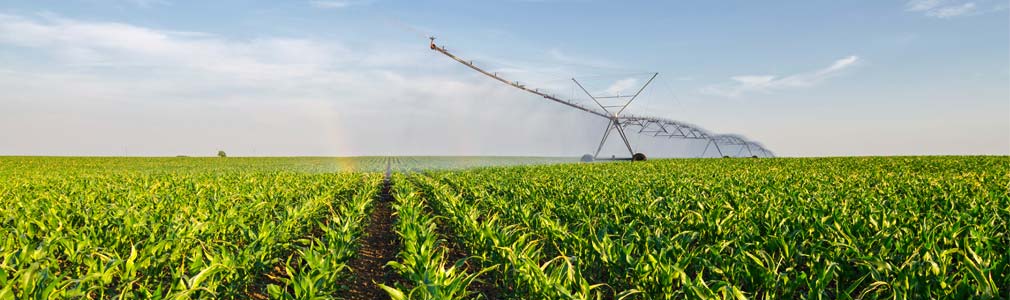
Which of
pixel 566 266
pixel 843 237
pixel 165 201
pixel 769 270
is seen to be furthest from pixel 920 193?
pixel 165 201

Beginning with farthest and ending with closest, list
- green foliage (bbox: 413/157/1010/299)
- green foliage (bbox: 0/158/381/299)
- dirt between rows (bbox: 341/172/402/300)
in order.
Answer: dirt between rows (bbox: 341/172/402/300) < green foliage (bbox: 0/158/381/299) < green foliage (bbox: 413/157/1010/299)

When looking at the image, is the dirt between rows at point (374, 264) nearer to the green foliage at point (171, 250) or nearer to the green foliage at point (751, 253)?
the green foliage at point (171, 250)

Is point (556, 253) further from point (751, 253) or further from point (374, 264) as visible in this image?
point (374, 264)

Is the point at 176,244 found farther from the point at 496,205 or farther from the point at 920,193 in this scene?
the point at 920,193

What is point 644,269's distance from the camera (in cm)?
419

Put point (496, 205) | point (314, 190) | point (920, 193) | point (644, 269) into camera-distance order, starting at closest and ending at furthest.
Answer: point (644, 269), point (496, 205), point (920, 193), point (314, 190)

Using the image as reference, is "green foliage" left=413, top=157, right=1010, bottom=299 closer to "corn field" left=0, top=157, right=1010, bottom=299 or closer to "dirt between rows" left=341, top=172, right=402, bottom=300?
"corn field" left=0, top=157, right=1010, bottom=299

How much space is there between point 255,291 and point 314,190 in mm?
8297

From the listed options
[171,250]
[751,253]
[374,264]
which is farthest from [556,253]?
[171,250]

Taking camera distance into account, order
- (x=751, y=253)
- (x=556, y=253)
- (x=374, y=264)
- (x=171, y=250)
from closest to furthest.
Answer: (x=751, y=253) → (x=171, y=250) → (x=556, y=253) → (x=374, y=264)

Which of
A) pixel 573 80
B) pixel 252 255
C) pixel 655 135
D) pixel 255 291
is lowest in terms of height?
pixel 255 291

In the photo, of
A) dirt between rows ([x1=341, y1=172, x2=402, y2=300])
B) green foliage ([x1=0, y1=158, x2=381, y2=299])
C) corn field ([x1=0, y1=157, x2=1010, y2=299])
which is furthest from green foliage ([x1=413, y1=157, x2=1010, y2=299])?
green foliage ([x1=0, y1=158, x2=381, y2=299])

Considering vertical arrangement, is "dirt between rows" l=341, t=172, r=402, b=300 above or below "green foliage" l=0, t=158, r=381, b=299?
below

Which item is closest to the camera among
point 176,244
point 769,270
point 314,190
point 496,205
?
point 769,270
